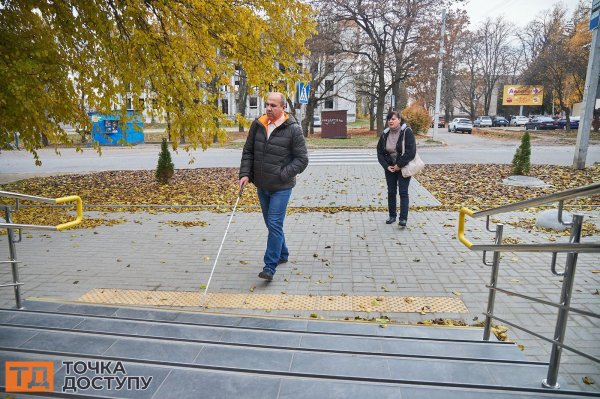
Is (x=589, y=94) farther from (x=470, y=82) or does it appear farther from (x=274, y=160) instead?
(x=470, y=82)

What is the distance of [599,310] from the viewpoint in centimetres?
398

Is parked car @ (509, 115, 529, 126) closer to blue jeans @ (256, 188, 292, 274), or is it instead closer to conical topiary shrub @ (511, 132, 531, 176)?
conical topiary shrub @ (511, 132, 531, 176)

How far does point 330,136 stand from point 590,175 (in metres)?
21.2

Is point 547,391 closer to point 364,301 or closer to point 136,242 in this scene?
point 364,301

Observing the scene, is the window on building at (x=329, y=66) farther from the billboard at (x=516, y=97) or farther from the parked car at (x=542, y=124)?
the billboard at (x=516, y=97)

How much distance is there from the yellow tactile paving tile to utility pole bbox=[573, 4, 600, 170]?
11455mm

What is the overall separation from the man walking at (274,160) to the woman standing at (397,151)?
255cm

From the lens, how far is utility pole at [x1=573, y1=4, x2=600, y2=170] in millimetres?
12148

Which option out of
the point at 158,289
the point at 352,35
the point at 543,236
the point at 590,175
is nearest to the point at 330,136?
the point at 352,35

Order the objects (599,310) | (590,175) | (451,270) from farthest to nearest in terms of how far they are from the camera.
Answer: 1. (590,175)
2. (451,270)
3. (599,310)

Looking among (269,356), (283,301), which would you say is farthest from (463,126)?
(269,356)

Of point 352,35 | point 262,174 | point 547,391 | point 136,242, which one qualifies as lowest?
point 136,242

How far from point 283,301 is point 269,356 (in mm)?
1588

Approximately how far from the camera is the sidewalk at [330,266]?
4027 mm
